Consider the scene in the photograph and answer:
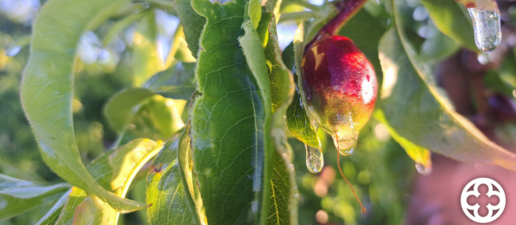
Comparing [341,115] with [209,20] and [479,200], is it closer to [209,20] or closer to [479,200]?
[209,20]

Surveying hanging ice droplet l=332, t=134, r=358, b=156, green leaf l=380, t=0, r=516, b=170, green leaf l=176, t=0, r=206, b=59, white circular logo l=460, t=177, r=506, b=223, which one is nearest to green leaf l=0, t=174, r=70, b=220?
green leaf l=176, t=0, r=206, b=59

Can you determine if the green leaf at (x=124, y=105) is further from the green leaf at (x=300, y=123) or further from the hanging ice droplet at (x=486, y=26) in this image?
the hanging ice droplet at (x=486, y=26)

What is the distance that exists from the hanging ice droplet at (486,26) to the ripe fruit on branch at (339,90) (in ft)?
0.54

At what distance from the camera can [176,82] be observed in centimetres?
73

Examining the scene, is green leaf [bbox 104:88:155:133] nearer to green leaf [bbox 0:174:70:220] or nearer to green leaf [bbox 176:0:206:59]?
green leaf [bbox 0:174:70:220]

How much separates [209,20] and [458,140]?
46cm

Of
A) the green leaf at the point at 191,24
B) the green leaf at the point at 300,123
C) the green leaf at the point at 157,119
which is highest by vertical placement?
the green leaf at the point at 191,24

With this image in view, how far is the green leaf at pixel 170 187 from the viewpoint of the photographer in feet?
1.31

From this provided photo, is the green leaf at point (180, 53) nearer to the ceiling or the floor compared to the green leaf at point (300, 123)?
A: nearer to the floor

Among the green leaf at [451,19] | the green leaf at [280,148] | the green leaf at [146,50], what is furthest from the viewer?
the green leaf at [146,50]

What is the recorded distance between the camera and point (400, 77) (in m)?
0.70

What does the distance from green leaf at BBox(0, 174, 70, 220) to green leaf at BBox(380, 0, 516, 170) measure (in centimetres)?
62

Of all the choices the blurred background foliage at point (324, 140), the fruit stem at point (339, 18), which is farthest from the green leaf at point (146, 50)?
the fruit stem at point (339, 18)

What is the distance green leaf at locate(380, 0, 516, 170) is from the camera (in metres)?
0.59
